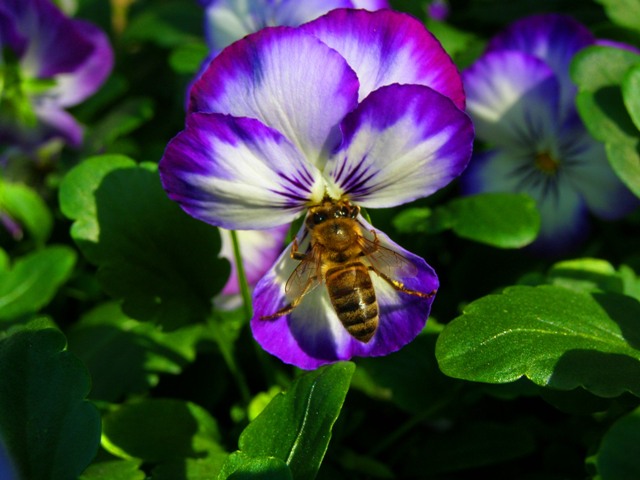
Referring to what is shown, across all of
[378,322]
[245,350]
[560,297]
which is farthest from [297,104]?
[245,350]

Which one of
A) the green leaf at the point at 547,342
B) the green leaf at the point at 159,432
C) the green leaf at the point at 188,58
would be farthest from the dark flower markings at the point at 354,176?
the green leaf at the point at 188,58

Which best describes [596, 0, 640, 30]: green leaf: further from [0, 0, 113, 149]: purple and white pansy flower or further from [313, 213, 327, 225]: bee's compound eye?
[0, 0, 113, 149]: purple and white pansy flower

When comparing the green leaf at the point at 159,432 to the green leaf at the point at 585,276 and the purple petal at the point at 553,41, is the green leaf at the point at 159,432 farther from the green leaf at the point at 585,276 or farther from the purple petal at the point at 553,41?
the purple petal at the point at 553,41

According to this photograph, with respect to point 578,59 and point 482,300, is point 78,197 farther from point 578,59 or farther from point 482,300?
point 578,59

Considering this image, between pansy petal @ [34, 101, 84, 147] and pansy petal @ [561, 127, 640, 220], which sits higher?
pansy petal @ [561, 127, 640, 220]

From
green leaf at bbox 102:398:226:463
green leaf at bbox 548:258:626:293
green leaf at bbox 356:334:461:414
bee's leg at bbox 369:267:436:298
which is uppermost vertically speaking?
bee's leg at bbox 369:267:436:298

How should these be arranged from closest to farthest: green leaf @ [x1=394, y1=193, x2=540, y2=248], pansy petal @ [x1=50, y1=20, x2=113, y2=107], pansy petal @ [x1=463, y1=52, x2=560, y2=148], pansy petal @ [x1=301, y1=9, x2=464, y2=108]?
pansy petal @ [x1=301, y1=9, x2=464, y2=108]
green leaf @ [x1=394, y1=193, x2=540, y2=248]
pansy petal @ [x1=463, y1=52, x2=560, y2=148]
pansy petal @ [x1=50, y1=20, x2=113, y2=107]

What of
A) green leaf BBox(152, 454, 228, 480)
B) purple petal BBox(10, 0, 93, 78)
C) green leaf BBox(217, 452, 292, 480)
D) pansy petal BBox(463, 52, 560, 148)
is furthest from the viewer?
purple petal BBox(10, 0, 93, 78)

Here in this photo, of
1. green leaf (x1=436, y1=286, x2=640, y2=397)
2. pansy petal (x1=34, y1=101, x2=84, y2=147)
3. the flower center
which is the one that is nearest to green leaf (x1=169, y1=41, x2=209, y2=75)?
pansy petal (x1=34, y1=101, x2=84, y2=147)

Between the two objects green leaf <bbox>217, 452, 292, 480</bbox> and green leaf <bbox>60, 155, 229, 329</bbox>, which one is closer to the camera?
green leaf <bbox>217, 452, 292, 480</bbox>
